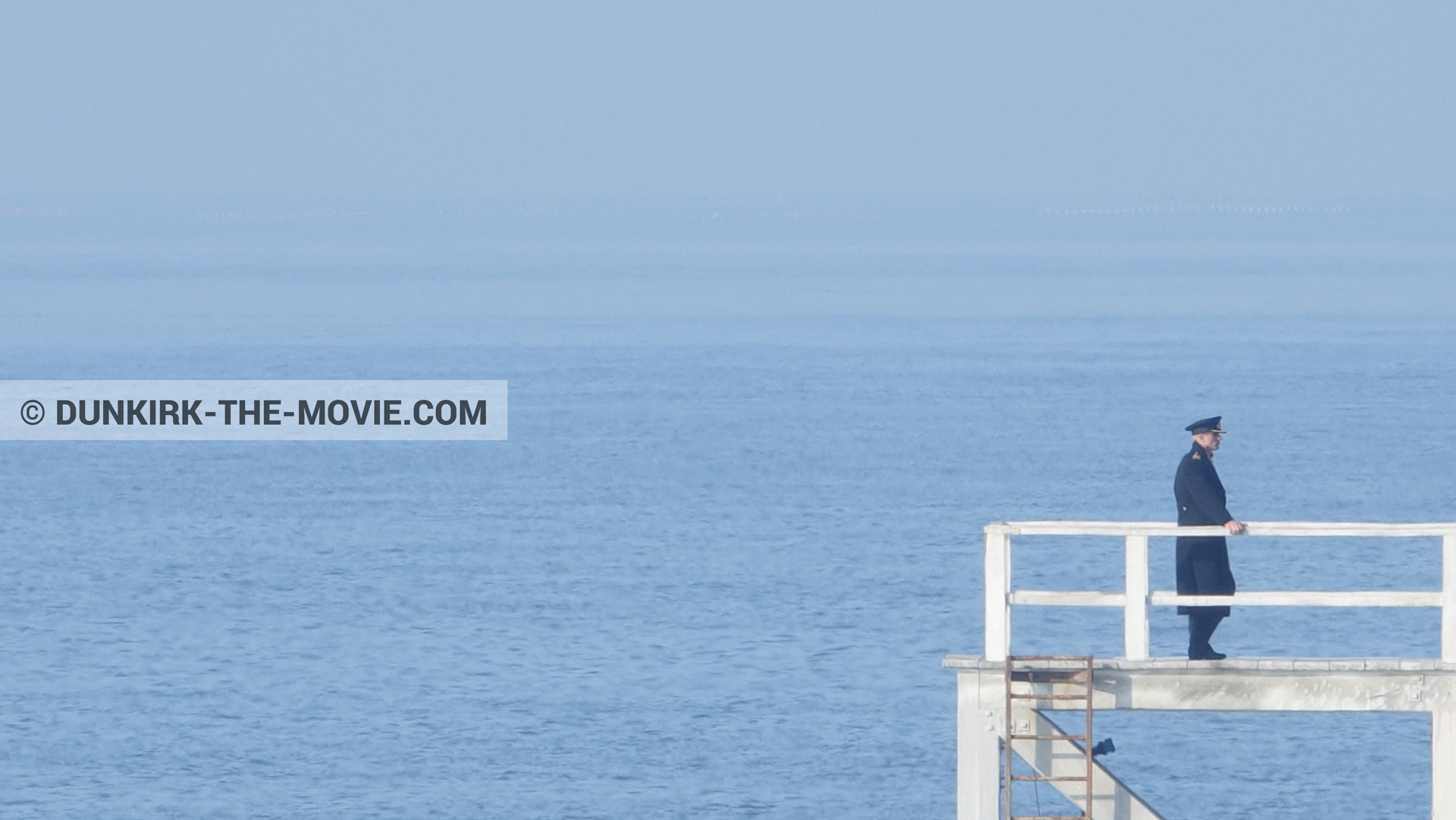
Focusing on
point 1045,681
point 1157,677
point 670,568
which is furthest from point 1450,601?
point 670,568

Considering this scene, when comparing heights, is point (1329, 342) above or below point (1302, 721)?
above

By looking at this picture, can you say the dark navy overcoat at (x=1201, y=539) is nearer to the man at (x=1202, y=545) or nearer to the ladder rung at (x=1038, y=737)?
the man at (x=1202, y=545)

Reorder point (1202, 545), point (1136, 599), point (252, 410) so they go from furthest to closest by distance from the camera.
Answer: point (252, 410) → point (1202, 545) → point (1136, 599)

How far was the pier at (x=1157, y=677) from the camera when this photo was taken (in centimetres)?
1496

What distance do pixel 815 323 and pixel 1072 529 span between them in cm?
8978

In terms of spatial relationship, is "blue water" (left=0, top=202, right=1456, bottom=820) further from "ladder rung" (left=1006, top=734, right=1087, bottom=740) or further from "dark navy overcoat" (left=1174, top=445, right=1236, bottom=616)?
"ladder rung" (left=1006, top=734, right=1087, bottom=740)

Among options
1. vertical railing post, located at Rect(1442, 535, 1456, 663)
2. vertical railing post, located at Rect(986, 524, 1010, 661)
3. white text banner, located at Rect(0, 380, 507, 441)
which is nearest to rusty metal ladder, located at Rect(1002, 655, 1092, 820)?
vertical railing post, located at Rect(986, 524, 1010, 661)

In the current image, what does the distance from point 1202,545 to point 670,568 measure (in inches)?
1045

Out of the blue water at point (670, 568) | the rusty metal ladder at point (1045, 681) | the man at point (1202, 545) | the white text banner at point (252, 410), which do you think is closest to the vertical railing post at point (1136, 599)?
the rusty metal ladder at point (1045, 681)

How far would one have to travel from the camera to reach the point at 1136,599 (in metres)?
14.9

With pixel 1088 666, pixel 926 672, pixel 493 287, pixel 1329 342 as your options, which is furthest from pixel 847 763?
pixel 493 287

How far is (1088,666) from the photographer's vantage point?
14.9m

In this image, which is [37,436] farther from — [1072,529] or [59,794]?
[1072,529]

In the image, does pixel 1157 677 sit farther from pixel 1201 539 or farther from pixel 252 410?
pixel 252 410
